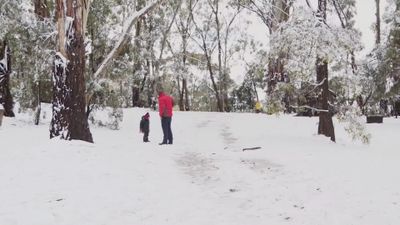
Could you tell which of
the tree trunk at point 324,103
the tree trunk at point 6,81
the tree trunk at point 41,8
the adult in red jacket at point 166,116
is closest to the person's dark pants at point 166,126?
the adult in red jacket at point 166,116

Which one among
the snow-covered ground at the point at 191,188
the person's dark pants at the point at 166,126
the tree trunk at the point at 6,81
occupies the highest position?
the tree trunk at the point at 6,81

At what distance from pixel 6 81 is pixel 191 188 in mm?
16677

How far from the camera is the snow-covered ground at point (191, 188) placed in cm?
553

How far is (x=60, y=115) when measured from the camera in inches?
441

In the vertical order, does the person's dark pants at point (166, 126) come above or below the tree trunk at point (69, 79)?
below

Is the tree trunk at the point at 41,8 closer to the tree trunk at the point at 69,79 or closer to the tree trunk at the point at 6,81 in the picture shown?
the tree trunk at the point at 6,81

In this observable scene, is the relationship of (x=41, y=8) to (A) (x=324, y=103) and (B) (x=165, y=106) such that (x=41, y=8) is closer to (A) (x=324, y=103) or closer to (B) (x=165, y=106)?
(B) (x=165, y=106)

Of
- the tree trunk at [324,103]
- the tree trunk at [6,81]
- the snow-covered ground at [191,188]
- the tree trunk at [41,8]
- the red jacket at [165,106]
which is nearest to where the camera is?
the snow-covered ground at [191,188]

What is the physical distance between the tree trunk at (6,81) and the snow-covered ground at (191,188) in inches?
471

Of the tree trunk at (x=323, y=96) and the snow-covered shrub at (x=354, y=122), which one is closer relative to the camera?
the snow-covered shrub at (x=354, y=122)

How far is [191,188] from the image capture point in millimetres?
7172

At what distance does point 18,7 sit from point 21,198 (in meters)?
15.5

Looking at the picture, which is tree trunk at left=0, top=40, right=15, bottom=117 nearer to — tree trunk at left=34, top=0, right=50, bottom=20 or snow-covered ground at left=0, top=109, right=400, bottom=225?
tree trunk at left=34, top=0, right=50, bottom=20

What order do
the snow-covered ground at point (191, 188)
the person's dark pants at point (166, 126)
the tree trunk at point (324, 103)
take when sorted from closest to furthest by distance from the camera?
the snow-covered ground at point (191, 188) → the person's dark pants at point (166, 126) → the tree trunk at point (324, 103)
